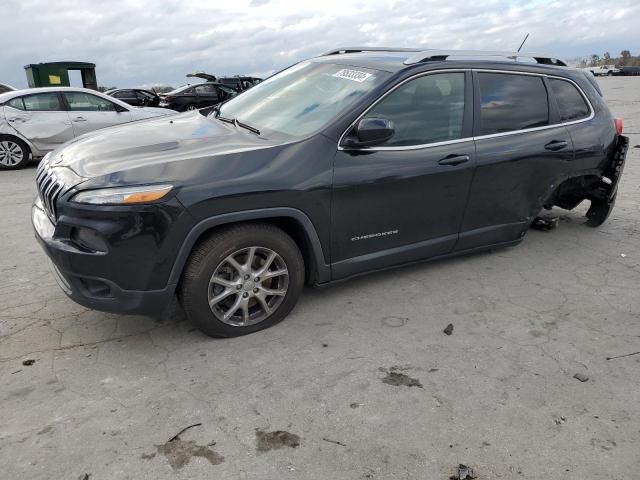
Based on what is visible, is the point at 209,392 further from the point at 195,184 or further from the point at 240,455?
the point at 195,184

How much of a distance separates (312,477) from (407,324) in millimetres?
1511

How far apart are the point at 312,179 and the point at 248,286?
787 mm

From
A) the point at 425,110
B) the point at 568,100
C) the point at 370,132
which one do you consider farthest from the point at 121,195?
the point at 568,100

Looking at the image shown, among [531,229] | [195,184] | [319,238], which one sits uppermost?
[195,184]

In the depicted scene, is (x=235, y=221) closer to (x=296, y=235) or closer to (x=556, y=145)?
(x=296, y=235)

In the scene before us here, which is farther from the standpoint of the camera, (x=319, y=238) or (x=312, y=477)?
(x=319, y=238)

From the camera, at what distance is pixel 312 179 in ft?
10.8

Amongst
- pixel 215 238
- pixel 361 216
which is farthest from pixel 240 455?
pixel 361 216

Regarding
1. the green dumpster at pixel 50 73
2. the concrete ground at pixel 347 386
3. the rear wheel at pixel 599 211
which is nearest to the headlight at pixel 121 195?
the concrete ground at pixel 347 386

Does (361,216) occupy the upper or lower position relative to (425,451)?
upper

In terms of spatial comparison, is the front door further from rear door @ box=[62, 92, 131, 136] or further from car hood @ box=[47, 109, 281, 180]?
rear door @ box=[62, 92, 131, 136]

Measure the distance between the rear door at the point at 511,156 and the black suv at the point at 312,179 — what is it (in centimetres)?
1

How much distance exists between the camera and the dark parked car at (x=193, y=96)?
18.8 metres

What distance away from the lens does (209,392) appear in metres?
2.84
